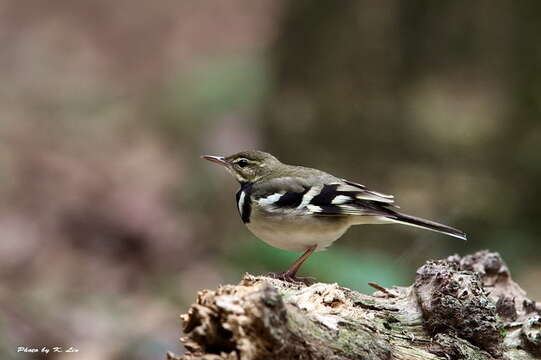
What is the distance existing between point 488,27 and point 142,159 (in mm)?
6355

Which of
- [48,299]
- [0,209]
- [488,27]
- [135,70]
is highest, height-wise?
[135,70]

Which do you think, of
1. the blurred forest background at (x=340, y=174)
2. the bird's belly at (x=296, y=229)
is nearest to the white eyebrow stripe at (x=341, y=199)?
the bird's belly at (x=296, y=229)

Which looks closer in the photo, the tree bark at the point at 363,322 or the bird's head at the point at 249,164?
the tree bark at the point at 363,322

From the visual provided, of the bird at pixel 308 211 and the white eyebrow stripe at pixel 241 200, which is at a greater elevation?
the white eyebrow stripe at pixel 241 200

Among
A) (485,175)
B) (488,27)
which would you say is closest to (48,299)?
(485,175)

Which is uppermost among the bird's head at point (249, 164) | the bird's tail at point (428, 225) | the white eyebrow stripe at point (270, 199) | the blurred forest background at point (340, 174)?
the blurred forest background at point (340, 174)

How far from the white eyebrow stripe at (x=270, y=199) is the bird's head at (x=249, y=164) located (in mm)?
403

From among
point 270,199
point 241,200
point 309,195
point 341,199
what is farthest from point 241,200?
point 341,199

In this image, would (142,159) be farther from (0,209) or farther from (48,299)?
(48,299)

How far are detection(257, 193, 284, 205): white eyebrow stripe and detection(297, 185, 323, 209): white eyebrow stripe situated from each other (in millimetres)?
164

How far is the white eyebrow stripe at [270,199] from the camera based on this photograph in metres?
4.71

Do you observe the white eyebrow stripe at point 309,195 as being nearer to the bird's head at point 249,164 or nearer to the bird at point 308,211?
the bird at point 308,211

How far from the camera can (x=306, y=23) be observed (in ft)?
28.2

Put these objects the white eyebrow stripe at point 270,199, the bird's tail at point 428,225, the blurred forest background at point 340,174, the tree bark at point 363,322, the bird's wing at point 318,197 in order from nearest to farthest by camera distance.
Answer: the tree bark at point 363,322
the bird's tail at point 428,225
the bird's wing at point 318,197
the white eyebrow stripe at point 270,199
the blurred forest background at point 340,174
